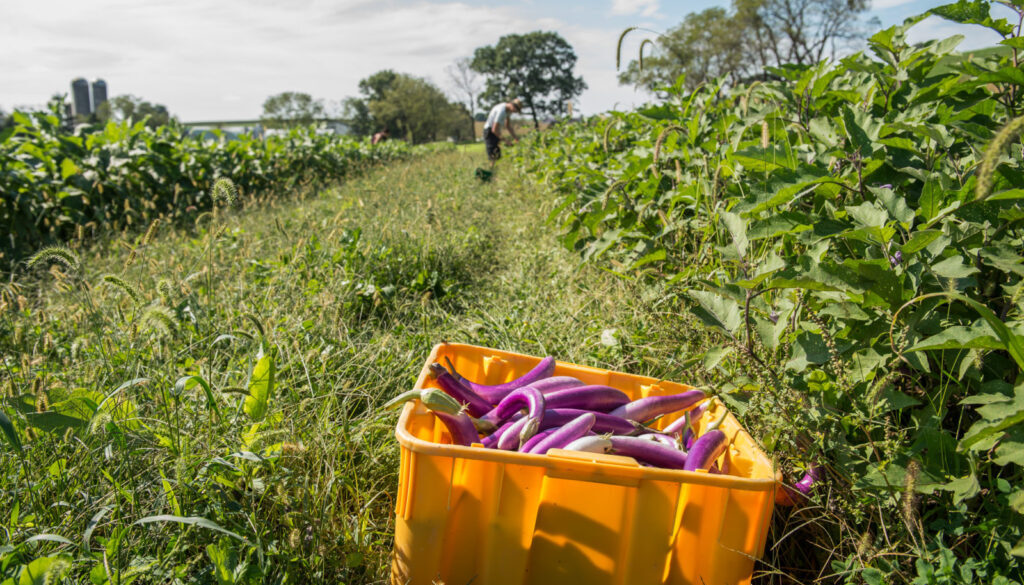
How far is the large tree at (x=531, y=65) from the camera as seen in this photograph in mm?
92125

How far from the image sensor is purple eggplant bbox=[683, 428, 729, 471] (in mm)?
1651

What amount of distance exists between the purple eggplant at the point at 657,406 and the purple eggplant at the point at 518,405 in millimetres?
272

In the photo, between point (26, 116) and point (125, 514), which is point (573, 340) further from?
point (26, 116)

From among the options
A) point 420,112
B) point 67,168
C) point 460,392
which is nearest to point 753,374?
point 460,392

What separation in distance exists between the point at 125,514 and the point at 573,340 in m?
1.95

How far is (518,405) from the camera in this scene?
6.50ft

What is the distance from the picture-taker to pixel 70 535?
1644 mm

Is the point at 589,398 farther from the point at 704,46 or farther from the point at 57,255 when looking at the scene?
the point at 704,46

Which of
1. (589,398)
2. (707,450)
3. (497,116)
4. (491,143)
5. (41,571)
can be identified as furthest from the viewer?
(491,143)

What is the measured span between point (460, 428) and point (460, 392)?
216mm

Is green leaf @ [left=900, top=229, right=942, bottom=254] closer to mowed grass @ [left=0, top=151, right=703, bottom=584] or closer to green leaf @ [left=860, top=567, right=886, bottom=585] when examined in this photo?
green leaf @ [left=860, top=567, right=886, bottom=585]

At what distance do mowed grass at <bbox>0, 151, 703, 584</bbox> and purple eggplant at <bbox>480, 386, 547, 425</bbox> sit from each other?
0.43m

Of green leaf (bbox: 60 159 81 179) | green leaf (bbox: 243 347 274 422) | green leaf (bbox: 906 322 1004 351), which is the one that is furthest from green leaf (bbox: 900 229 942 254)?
green leaf (bbox: 60 159 81 179)

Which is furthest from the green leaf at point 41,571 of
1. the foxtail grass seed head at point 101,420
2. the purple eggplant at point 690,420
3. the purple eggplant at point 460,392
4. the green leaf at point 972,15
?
the green leaf at point 972,15
